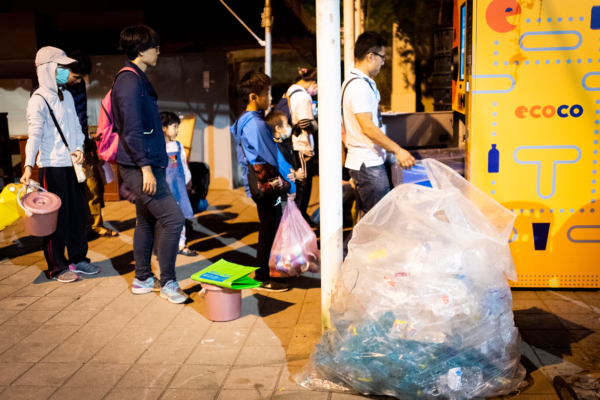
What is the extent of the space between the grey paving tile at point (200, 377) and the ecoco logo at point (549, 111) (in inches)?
109

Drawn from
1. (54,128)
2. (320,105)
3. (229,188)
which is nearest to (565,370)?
(320,105)

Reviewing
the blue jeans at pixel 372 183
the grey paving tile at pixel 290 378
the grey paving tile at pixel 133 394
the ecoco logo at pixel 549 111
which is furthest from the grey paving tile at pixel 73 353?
the ecoco logo at pixel 549 111

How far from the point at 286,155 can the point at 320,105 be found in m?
1.96

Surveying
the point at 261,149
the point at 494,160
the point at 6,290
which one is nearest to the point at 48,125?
the point at 6,290

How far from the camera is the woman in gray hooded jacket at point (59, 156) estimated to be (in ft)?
16.1

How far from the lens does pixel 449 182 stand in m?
3.41

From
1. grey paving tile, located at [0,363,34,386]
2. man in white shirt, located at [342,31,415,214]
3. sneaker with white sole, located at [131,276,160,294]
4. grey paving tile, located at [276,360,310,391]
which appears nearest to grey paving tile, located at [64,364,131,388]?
grey paving tile, located at [0,363,34,386]

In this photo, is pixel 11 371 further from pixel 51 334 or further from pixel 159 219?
pixel 159 219

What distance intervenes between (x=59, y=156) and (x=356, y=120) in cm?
255

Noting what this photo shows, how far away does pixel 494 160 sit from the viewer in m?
4.43

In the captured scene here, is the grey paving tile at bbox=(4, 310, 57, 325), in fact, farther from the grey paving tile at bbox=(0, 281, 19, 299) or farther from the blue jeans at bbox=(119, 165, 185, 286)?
the blue jeans at bbox=(119, 165, 185, 286)

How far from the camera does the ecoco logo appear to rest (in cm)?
430

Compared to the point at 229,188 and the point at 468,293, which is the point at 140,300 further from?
the point at 229,188

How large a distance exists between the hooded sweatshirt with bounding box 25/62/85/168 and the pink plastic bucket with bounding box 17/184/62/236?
28 cm
